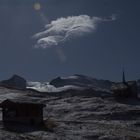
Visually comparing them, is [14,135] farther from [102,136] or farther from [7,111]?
[7,111]

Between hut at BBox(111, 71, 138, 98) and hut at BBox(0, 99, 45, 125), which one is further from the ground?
hut at BBox(111, 71, 138, 98)

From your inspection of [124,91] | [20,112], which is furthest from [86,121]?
[124,91]

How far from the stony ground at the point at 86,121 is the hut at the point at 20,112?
306cm

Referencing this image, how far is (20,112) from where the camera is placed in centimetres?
6006

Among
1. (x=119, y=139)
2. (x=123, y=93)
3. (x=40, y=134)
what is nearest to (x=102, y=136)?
(x=119, y=139)

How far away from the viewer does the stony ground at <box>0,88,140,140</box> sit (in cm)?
4691

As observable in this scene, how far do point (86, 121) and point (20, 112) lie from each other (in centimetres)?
1576

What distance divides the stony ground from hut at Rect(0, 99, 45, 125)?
3058 millimetres

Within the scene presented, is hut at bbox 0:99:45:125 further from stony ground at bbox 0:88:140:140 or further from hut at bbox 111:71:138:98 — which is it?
hut at bbox 111:71:138:98

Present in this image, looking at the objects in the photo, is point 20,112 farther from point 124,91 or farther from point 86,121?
point 124,91

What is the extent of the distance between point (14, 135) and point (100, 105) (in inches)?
1999

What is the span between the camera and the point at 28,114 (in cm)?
6103

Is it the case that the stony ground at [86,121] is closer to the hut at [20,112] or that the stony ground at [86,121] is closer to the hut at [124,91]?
the hut at [20,112]

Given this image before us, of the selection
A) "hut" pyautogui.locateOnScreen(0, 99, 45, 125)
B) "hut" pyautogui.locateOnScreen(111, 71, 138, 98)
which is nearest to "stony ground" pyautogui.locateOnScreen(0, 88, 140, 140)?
"hut" pyautogui.locateOnScreen(0, 99, 45, 125)
